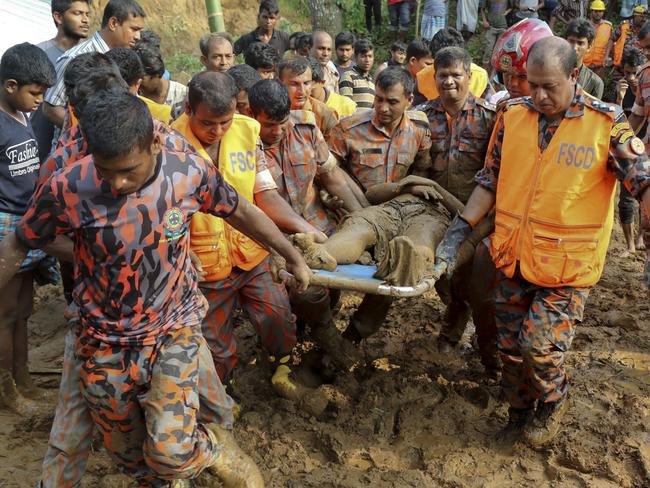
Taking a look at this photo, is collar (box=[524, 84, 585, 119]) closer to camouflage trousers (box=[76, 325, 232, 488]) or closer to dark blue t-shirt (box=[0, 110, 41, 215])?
camouflage trousers (box=[76, 325, 232, 488])

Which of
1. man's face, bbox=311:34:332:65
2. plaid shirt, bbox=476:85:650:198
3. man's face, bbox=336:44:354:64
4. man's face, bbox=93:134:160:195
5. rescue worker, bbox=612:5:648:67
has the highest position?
man's face, bbox=93:134:160:195

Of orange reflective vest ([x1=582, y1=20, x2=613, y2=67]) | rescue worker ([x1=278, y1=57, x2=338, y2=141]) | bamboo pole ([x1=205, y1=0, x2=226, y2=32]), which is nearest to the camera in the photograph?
rescue worker ([x1=278, y1=57, x2=338, y2=141])

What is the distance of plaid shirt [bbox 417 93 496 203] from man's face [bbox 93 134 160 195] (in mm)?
2481

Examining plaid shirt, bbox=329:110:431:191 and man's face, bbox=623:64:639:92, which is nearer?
plaid shirt, bbox=329:110:431:191

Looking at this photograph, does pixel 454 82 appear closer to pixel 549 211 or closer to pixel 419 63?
pixel 549 211

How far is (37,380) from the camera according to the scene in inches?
184

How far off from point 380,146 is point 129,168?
246 centimetres

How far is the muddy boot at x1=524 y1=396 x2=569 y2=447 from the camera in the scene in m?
3.76

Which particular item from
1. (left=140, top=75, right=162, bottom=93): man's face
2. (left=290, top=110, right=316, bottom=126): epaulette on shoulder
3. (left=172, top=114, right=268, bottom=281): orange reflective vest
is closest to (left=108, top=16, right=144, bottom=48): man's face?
(left=140, top=75, right=162, bottom=93): man's face

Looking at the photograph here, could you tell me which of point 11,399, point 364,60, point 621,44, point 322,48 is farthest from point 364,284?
point 621,44

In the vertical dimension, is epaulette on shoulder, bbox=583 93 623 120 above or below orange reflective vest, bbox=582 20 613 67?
Answer: above

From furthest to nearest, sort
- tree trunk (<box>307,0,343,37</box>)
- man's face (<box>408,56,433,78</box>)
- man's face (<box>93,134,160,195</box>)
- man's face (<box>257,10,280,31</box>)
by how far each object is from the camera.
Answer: tree trunk (<box>307,0,343,37</box>), man's face (<box>257,10,280,31</box>), man's face (<box>408,56,433,78</box>), man's face (<box>93,134,160,195</box>)

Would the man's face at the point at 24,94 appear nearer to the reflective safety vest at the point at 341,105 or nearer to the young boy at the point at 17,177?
the young boy at the point at 17,177

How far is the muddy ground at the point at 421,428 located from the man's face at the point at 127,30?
2.45m
